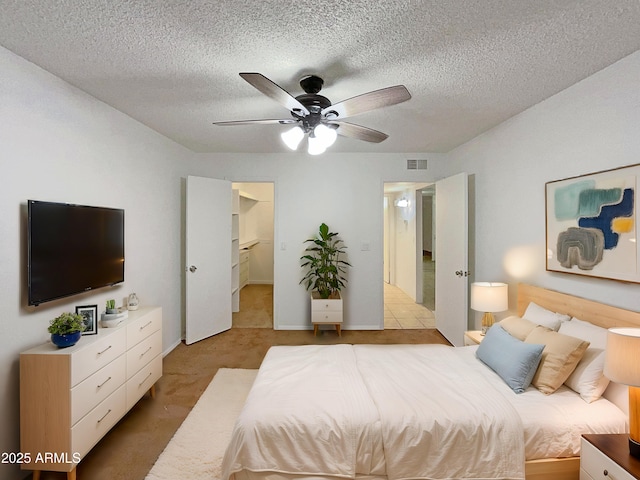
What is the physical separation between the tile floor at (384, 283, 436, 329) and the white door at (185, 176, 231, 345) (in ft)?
7.92

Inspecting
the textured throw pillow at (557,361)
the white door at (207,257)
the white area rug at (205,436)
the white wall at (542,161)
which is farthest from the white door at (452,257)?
the white door at (207,257)

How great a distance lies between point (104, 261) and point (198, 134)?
1738 mm

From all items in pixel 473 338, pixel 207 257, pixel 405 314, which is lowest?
pixel 405 314

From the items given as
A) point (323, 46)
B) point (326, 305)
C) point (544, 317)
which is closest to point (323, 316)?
point (326, 305)

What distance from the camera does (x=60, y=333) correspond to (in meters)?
1.77

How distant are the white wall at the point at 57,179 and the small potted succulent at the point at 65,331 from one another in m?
0.25

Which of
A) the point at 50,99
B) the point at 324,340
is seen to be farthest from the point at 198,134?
the point at 324,340

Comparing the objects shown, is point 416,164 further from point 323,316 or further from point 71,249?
point 71,249

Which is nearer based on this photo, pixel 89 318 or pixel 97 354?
pixel 97 354

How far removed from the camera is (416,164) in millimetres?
4379

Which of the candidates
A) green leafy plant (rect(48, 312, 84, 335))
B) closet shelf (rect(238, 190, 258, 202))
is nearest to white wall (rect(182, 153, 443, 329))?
closet shelf (rect(238, 190, 258, 202))

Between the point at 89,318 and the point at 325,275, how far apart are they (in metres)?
2.67

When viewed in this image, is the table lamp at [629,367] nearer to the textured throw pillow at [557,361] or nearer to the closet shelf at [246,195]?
the textured throw pillow at [557,361]

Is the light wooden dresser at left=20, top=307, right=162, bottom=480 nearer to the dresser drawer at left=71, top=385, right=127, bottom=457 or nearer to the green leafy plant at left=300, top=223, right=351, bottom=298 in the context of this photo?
the dresser drawer at left=71, top=385, right=127, bottom=457
